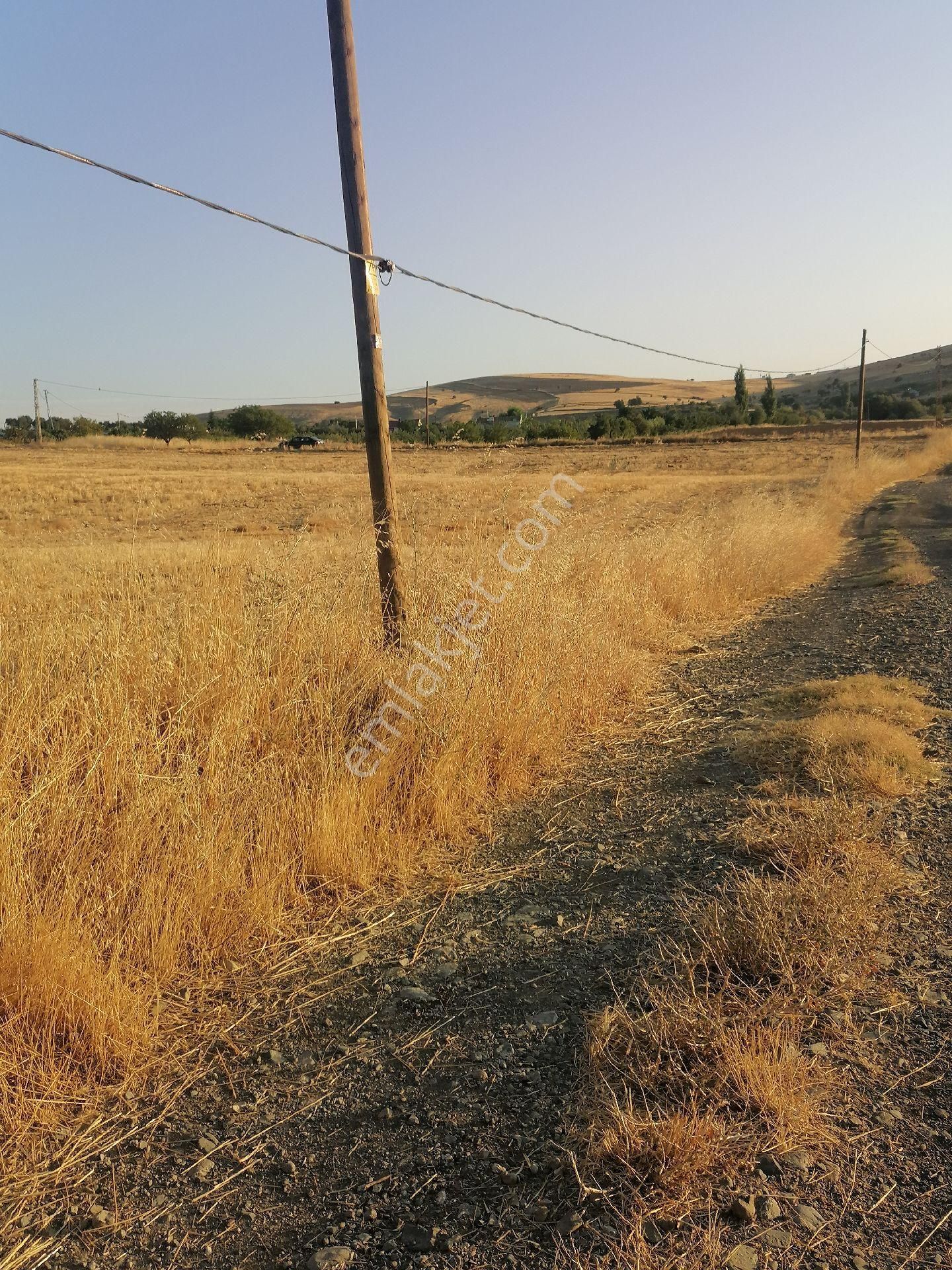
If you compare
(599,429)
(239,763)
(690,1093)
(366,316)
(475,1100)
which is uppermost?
(366,316)

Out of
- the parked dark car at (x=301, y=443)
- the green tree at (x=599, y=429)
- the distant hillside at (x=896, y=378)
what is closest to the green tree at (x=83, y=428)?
the parked dark car at (x=301, y=443)

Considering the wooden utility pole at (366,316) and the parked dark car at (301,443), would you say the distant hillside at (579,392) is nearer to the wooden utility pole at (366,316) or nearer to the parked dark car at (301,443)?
the parked dark car at (301,443)

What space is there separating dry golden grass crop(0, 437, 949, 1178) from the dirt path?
0.34 metres

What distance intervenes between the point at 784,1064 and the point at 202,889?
6.68ft

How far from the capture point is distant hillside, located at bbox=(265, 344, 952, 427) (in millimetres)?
124750

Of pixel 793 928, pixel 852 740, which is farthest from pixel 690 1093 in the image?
pixel 852 740

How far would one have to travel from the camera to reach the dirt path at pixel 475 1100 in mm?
2014

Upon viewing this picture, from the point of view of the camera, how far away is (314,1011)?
9.68 feet

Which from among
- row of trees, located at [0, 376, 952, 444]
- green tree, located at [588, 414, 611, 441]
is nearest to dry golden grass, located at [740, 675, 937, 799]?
row of trees, located at [0, 376, 952, 444]

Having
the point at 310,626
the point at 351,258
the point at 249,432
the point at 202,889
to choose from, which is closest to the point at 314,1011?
the point at 202,889

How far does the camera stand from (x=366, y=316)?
17.8 feet

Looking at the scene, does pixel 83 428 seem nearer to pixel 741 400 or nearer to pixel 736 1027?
pixel 741 400

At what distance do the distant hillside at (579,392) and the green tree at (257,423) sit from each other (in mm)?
31038

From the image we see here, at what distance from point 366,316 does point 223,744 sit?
3.03 meters
